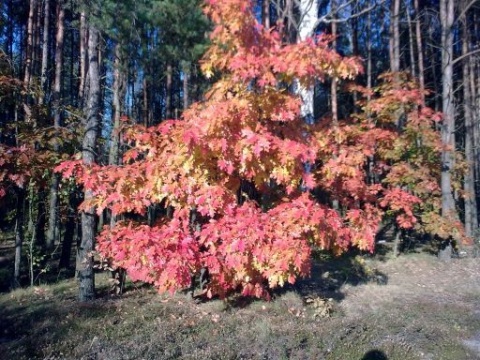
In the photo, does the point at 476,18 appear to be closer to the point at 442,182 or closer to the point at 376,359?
the point at 442,182

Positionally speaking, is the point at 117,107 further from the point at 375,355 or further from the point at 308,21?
the point at 375,355

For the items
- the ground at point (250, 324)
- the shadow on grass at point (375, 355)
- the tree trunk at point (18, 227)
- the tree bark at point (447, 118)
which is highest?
the tree bark at point (447, 118)

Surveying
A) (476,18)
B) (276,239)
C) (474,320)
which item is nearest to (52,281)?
(276,239)

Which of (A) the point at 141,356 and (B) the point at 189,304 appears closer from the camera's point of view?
(A) the point at 141,356

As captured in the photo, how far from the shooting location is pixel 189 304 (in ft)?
20.8

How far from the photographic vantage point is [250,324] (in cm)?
562

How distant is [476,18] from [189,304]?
57.8 ft

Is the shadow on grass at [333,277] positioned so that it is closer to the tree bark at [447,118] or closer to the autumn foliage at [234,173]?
the autumn foliage at [234,173]

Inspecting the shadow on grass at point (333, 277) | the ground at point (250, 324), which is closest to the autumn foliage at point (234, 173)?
the ground at point (250, 324)

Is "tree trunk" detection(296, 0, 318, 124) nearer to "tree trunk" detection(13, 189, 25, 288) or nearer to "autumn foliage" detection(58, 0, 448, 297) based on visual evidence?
"autumn foliage" detection(58, 0, 448, 297)

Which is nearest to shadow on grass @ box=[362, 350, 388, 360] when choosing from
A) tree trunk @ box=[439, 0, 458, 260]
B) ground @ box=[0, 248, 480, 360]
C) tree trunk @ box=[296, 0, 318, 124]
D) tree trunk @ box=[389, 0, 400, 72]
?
ground @ box=[0, 248, 480, 360]

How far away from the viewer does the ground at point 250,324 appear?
4.76 meters

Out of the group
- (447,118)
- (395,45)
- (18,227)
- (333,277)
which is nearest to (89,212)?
(18,227)

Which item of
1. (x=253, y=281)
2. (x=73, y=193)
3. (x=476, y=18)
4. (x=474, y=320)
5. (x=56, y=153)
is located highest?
(x=476, y=18)
